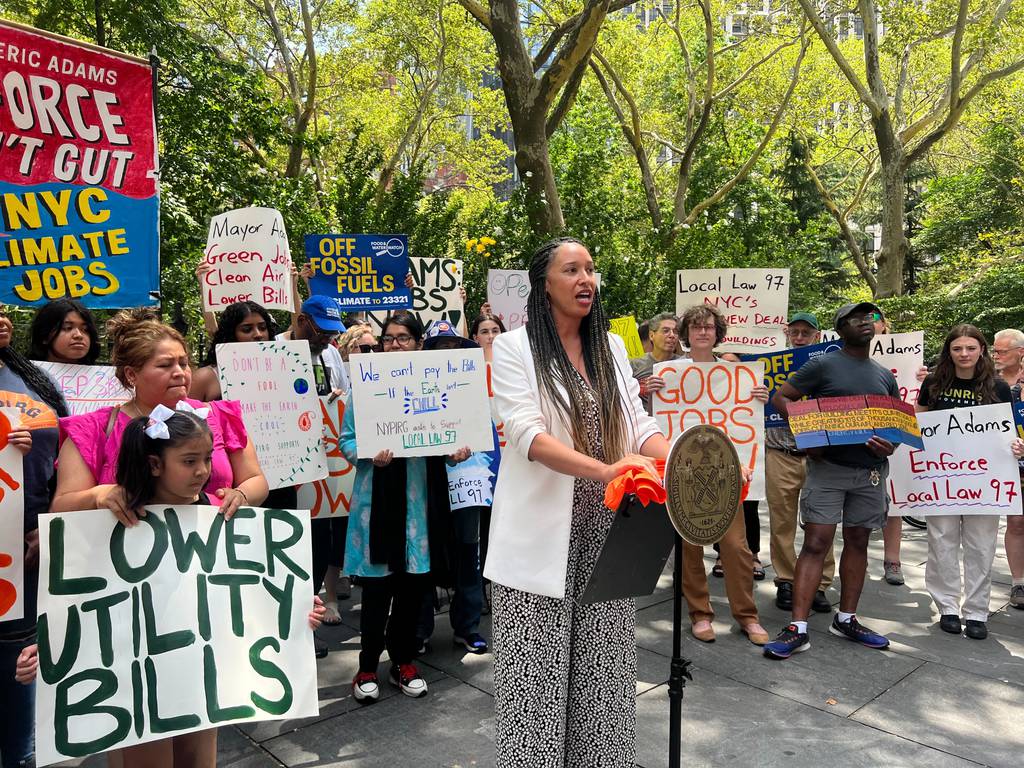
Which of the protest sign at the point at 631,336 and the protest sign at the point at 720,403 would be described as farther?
the protest sign at the point at 631,336

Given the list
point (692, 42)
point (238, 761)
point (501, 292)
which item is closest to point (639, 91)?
point (692, 42)

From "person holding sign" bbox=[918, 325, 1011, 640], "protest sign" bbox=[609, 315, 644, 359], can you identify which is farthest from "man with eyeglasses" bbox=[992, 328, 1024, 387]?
"protest sign" bbox=[609, 315, 644, 359]

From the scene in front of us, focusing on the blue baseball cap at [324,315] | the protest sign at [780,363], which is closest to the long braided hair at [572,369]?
the blue baseball cap at [324,315]

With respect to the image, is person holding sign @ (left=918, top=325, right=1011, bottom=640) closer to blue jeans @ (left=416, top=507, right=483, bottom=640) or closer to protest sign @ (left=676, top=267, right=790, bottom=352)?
protest sign @ (left=676, top=267, right=790, bottom=352)

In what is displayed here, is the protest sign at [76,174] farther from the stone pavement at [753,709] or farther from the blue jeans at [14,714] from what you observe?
the stone pavement at [753,709]

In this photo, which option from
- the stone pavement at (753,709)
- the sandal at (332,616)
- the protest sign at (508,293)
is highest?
the protest sign at (508,293)

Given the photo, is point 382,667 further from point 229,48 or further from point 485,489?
point 229,48

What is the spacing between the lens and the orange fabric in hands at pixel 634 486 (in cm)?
227

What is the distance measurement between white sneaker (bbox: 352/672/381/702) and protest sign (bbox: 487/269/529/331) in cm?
489

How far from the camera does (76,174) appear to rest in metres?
4.27

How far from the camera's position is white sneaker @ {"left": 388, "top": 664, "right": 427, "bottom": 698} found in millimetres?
4156

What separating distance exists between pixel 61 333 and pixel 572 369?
260 centimetres

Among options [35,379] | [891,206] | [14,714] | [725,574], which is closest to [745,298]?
[725,574]

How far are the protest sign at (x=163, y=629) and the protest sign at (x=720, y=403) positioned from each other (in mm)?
2950
